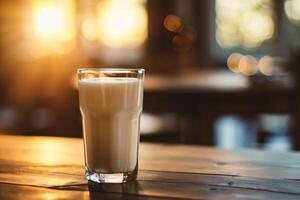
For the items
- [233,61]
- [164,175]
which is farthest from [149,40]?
[164,175]

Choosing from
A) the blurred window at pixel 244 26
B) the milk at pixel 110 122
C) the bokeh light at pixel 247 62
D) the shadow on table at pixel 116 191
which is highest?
the blurred window at pixel 244 26

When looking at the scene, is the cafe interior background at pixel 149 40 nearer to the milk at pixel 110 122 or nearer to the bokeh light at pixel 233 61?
the bokeh light at pixel 233 61

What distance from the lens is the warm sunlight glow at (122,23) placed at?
5.13m

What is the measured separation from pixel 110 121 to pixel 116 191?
0.12 meters

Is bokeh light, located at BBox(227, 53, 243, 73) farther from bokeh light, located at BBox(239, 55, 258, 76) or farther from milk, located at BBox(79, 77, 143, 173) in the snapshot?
milk, located at BBox(79, 77, 143, 173)

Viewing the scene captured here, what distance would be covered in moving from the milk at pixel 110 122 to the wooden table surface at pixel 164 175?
0.04 m

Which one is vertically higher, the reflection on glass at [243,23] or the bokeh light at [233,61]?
the reflection on glass at [243,23]

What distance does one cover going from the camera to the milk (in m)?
0.73

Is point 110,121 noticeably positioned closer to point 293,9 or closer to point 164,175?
point 164,175

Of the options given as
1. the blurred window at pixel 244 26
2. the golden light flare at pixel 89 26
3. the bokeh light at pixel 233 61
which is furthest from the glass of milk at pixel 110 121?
the golden light flare at pixel 89 26

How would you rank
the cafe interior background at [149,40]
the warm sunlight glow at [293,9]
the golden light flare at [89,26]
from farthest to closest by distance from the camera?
1. the golden light flare at [89,26]
2. the warm sunlight glow at [293,9]
3. the cafe interior background at [149,40]

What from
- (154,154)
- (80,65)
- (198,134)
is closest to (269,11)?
(80,65)

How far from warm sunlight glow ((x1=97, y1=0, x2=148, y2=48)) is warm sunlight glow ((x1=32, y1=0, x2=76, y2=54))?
0.34m

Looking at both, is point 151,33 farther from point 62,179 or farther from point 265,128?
point 62,179
